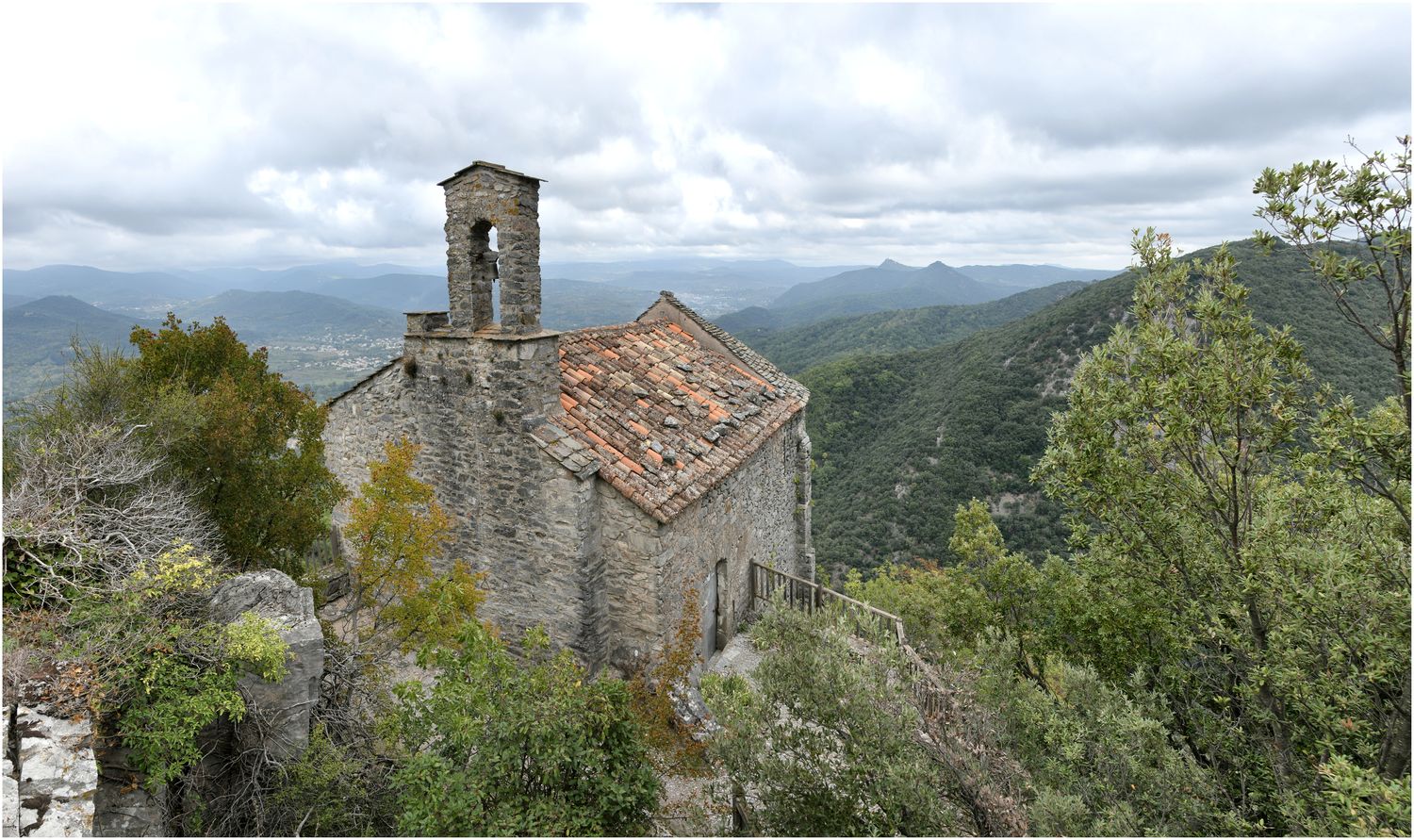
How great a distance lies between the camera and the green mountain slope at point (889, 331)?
4345 inches

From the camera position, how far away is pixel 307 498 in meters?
9.82

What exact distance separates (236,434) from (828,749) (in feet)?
29.2

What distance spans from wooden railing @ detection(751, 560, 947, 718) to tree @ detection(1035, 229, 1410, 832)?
2684mm

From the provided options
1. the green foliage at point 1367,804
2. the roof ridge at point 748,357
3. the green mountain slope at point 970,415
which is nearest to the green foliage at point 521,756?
the green foliage at point 1367,804

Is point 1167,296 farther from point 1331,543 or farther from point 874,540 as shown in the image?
point 874,540

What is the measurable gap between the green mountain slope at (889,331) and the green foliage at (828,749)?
90.6 metres

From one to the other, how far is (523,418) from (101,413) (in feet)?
17.7

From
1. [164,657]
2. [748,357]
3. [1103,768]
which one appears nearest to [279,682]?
[164,657]

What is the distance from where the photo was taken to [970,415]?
141 ft

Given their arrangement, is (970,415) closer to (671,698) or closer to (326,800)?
(671,698)

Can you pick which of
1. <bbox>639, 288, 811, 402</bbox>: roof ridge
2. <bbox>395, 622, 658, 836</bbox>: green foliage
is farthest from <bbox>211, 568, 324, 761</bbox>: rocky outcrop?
<bbox>639, 288, 811, 402</bbox>: roof ridge

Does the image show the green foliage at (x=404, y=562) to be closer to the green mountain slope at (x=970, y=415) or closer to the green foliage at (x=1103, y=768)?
the green foliage at (x=1103, y=768)

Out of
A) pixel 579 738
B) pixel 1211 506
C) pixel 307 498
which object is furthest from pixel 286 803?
pixel 1211 506

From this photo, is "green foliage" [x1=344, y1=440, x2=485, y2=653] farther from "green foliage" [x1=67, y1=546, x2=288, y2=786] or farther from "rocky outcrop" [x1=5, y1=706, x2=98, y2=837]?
"rocky outcrop" [x1=5, y1=706, x2=98, y2=837]
